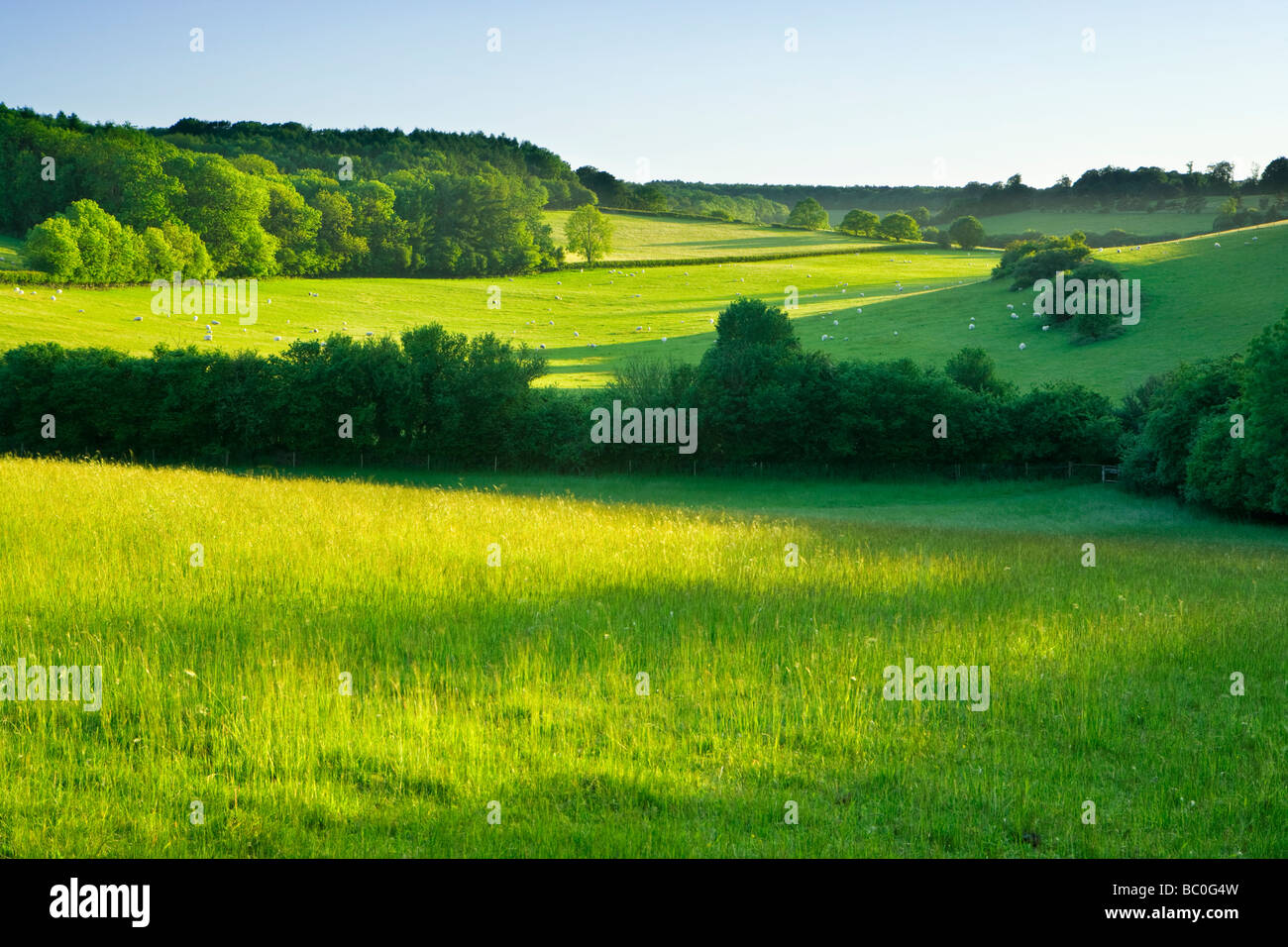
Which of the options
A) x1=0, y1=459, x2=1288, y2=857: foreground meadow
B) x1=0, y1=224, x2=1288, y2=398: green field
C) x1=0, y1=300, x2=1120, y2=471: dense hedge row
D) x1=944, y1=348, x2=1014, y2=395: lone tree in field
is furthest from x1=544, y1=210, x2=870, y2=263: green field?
x1=0, y1=459, x2=1288, y2=857: foreground meadow

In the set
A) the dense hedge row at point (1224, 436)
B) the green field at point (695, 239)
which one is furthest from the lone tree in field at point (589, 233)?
the dense hedge row at point (1224, 436)

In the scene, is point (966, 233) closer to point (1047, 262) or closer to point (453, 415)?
point (1047, 262)

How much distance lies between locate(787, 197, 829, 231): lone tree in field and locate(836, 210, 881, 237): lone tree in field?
647 centimetres

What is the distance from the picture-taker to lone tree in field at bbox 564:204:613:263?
13538 centimetres

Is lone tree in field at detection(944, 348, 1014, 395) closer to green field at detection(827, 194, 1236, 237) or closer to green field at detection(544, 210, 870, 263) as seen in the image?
green field at detection(544, 210, 870, 263)

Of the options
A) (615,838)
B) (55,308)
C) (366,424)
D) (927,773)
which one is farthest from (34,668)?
(55,308)

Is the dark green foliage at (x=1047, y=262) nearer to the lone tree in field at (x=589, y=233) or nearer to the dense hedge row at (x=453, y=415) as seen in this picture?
the dense hedge row at (x=453, y=415)

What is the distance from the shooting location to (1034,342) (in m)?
83.3

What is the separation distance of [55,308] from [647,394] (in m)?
54.7

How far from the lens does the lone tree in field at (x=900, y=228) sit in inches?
6654

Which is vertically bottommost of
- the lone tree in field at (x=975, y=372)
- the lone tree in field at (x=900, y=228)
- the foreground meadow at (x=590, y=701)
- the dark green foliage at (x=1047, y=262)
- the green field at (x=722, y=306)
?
the foreground meadow at (x=590, y=701)

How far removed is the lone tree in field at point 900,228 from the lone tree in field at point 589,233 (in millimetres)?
59574

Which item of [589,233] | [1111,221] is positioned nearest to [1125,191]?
[1111,221]

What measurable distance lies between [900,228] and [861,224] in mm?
7149
